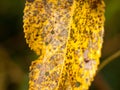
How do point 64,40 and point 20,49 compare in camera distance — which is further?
point 20,49

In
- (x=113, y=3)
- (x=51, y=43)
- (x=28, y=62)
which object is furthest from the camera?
(x=28, y=62)

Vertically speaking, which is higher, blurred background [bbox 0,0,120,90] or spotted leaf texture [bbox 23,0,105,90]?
spotted leaf texture [bbox 23,0,105,90]

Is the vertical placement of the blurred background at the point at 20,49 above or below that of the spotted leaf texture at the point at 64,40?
below

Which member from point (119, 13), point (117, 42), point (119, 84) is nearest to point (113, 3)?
point (119, 13)

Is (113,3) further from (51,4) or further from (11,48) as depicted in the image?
(51,4)

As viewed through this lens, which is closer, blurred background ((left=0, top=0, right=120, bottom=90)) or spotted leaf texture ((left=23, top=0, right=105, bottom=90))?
spotted leaf texture ((left=23, top=0, right=105, bottom=90))
